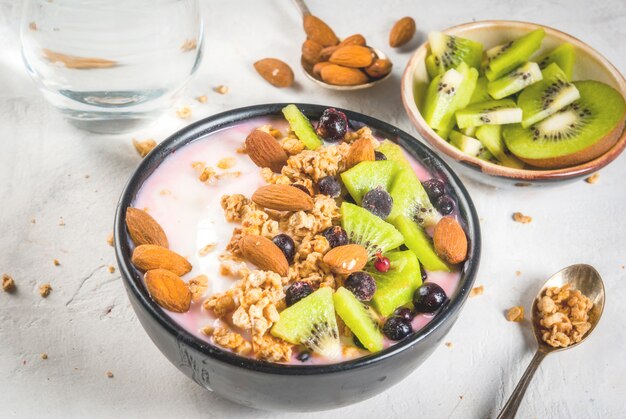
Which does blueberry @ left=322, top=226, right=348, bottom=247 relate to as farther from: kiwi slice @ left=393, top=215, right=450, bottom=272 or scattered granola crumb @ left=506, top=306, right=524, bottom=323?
scattered granola crumb @ left=506, top=306, right=524, bottom=323

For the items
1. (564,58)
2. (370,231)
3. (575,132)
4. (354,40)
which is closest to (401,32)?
(354,40)

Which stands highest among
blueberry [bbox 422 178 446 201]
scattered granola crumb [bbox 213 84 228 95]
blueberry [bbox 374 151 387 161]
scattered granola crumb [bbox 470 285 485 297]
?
blueberry [bbox 374 151 387 161]

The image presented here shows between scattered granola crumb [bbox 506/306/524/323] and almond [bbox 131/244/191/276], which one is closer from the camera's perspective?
almond [bbox 131/244/191/276]

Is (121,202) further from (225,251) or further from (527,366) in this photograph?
(527,366)

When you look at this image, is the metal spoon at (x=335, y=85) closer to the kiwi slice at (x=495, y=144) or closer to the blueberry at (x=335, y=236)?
the kiwi slice at (x=495, y=144)

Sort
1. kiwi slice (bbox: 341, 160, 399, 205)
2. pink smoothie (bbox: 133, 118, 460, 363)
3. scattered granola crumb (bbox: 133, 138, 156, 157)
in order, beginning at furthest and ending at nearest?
scattered granola crumb (bbox: 133, 138, 156, 157) < kiwi slice (bbox: 341, 160, 399, 205) < pink smoothie (bbox: 133, 118, 460, 363)

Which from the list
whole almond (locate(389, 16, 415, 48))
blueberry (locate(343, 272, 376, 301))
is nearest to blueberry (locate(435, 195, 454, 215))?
blueberry (locate(343, 272, 376, 301))
